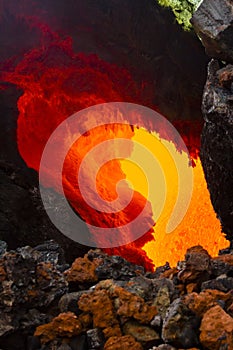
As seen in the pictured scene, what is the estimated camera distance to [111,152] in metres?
14.8

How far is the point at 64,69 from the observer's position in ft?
42.0

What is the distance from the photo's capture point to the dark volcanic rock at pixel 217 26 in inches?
211

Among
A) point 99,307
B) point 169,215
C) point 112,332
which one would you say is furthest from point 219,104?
point 169,215

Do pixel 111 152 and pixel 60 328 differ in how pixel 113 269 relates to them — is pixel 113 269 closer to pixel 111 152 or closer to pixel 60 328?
pixel 60 328

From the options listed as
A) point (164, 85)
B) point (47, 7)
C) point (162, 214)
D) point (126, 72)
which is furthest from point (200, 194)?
point (47, 7)

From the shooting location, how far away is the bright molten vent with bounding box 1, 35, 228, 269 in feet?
41.7

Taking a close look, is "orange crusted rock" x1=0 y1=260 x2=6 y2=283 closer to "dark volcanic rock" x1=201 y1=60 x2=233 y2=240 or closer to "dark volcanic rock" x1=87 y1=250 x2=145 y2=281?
"dark volcanic rock" x1=87 y1=250 x2=145 y2=281

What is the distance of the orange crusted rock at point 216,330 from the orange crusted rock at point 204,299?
0.14 metres

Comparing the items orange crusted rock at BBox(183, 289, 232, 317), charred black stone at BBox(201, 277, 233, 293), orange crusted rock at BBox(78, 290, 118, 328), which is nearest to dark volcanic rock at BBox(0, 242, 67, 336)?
orange crusted rock at BBox(78, 290, 118, 328)

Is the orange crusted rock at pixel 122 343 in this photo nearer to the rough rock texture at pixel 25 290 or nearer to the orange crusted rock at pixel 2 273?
the rough rock texture at pixel 25 290

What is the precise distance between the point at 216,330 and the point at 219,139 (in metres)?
4.21

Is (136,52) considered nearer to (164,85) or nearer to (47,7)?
(164,85)

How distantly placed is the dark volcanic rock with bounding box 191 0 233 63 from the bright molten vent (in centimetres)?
673

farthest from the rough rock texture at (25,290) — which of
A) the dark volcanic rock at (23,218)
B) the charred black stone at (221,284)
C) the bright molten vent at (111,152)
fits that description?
the bright molten vent at (111,152)
